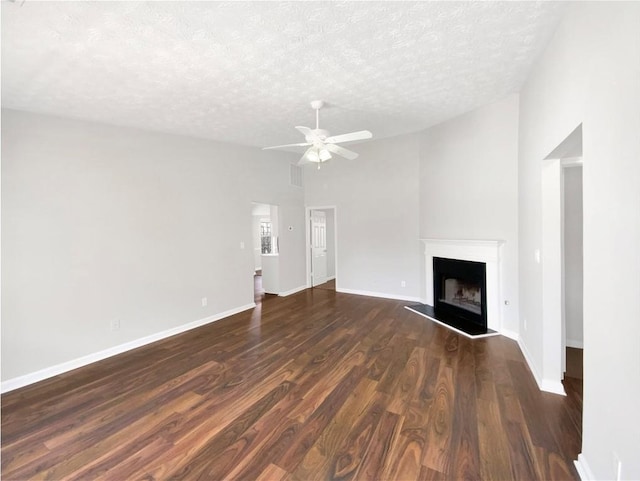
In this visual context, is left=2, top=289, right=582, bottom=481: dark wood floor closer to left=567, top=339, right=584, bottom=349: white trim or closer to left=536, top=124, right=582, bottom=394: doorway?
left=536, top=124, right=582, bottom=394: doorway

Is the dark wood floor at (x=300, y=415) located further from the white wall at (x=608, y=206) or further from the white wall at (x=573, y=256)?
the white wall at (x=573, y=256)

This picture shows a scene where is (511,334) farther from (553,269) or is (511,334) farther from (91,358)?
(91,358)

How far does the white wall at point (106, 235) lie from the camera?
110 inches

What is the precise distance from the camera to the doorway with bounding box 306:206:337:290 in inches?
264

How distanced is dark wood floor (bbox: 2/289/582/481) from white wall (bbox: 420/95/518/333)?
1390 millimetres

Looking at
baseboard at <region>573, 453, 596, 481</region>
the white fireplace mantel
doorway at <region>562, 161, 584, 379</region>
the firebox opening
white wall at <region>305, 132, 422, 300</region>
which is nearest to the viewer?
baseboard at <region>573, 453, 596, 481</region>

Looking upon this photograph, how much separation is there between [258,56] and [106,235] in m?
2.83

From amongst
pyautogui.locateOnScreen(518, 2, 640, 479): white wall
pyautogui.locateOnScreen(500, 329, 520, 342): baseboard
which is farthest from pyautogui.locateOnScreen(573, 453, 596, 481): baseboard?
pyautogui.locateOnScreen(500, 329, 520, 342): baseboard

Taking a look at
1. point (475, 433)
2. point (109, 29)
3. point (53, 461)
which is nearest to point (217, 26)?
point (109, 29)

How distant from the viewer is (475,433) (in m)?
1.95

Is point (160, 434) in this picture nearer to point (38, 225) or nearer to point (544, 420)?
point (38, 225)

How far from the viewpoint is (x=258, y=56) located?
227 cm

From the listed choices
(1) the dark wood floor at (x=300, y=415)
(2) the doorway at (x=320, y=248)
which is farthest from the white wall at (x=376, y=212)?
(1) the dark wood floor at (x=300, y=415)

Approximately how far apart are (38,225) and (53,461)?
231cm
